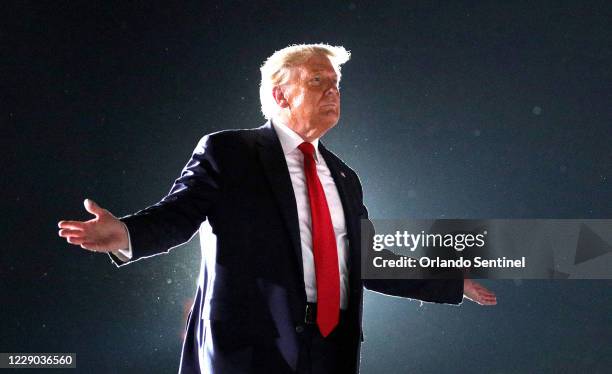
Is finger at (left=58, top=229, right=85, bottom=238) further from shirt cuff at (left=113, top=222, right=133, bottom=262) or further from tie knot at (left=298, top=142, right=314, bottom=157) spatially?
tie knot at (left=298, top=142, right=314, bottom=157)

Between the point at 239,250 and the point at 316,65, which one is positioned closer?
the point at 239,250

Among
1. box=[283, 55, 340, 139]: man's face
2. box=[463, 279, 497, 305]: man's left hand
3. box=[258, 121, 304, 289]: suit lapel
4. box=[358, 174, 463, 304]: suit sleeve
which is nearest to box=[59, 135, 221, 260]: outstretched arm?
box=[258, 121, 304, 289]: suit lapel

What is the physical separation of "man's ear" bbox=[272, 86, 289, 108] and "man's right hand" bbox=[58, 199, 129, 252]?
0.60m

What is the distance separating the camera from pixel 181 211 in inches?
48.8

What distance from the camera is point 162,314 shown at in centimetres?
325

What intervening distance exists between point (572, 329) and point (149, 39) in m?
2.53

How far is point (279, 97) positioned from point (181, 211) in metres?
0.50

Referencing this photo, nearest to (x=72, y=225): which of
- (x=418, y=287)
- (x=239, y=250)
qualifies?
(x=239, y=250)

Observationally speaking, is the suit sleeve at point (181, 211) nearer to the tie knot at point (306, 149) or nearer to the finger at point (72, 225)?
the finger at point (72, 225)

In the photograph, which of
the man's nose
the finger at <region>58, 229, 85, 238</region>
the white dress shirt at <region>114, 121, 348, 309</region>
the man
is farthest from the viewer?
the man's nose

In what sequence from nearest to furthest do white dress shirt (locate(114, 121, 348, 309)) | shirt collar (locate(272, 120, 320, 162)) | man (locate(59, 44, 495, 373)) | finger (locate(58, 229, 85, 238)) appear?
finger (locate(58, 229, 85, 238))
man (locate(59, 44, 495, 373))
white dress shirt (locate(114, 121, 348, 309))
shirt collar (locate(272, 120, 320, 162))

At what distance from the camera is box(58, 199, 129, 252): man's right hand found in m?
1.07

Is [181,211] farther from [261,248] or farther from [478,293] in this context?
[478,293]

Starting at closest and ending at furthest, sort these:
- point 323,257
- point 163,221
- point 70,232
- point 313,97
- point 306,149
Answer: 1. point 70,232
2. point 163,221
3. point 323,257
4. point 306,149
5. point 313,97
